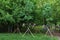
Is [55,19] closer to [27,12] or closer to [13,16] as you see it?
[27,12]

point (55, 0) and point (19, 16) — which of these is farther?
point (55, 0)

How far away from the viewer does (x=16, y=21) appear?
20875 millimetres

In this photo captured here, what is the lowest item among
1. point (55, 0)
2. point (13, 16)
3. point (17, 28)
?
point (17, 28)

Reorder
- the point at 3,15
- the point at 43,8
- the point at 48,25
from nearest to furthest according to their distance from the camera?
the point at 3,15 < the point at 43,8 < the point at 48,25

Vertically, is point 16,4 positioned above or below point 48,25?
above

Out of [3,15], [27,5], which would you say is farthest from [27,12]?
[3,15]

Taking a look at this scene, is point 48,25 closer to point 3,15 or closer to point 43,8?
point 43,8

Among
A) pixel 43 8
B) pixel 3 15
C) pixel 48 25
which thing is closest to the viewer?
pixel 3 15

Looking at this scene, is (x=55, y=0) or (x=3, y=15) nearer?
(x=3, y=15)

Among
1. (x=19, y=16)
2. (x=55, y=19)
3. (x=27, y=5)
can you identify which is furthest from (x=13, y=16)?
(x=55, y=19)

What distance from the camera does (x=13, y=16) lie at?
20.4 meters

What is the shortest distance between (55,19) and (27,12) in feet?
11.5

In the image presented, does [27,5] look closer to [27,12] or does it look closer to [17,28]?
[27,12]

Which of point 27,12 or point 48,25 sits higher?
point 27,12
